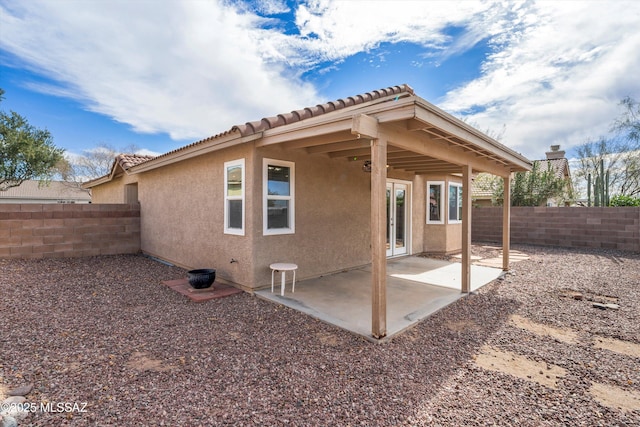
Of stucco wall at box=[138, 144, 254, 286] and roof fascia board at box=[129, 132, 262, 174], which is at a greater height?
roof fascia board at box=[129, 132, 262, 174]

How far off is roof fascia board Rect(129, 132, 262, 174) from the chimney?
26135mm

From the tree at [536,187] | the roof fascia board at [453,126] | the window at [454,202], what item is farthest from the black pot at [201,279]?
the tree at [536,187]

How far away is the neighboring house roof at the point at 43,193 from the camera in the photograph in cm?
2934

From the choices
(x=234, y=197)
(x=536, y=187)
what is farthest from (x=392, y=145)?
(x=536, y=187)

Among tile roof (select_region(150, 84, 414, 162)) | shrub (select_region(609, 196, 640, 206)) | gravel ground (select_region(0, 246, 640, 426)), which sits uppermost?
tile roof (select_region(150, 84, 414, 162))

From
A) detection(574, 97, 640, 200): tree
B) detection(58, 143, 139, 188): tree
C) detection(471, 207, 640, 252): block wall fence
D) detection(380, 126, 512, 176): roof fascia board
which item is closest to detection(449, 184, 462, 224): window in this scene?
detection(380, 126, 512, 176): roof fascia board

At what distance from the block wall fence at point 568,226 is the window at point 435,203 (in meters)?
4.85

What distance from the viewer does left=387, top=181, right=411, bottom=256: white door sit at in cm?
956

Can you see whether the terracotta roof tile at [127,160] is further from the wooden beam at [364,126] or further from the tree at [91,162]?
the tree at [91,162]

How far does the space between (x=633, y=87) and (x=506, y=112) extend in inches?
248

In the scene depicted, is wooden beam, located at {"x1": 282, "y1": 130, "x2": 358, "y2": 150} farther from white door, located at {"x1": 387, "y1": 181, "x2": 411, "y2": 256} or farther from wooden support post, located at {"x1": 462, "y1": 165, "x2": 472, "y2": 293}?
white door, located at {"x1": 387, "y1": 181, "x2": 411, "y2": 256}

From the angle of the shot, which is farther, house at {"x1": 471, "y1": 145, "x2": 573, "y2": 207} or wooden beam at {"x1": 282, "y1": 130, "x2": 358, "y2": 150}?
house at {"x1": 471, "y1": 145, "x2": 573, "y2": 207}

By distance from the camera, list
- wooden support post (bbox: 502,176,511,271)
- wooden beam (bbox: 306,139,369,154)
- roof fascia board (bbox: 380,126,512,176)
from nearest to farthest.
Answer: roof fascia board (bbox: 380,126,512,176), wooden beam (bbox: 306,139,369,154), wooden support post (bbox: 502,176,511,271)

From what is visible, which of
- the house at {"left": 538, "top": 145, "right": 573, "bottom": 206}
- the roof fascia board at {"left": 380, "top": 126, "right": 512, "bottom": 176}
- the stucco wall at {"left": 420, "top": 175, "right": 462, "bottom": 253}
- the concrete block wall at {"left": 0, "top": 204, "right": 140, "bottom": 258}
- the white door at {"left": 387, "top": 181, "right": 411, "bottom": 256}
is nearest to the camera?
the roof fascia board at {"left": 380, "top": 126, "right": 512, "bottom": 176}
